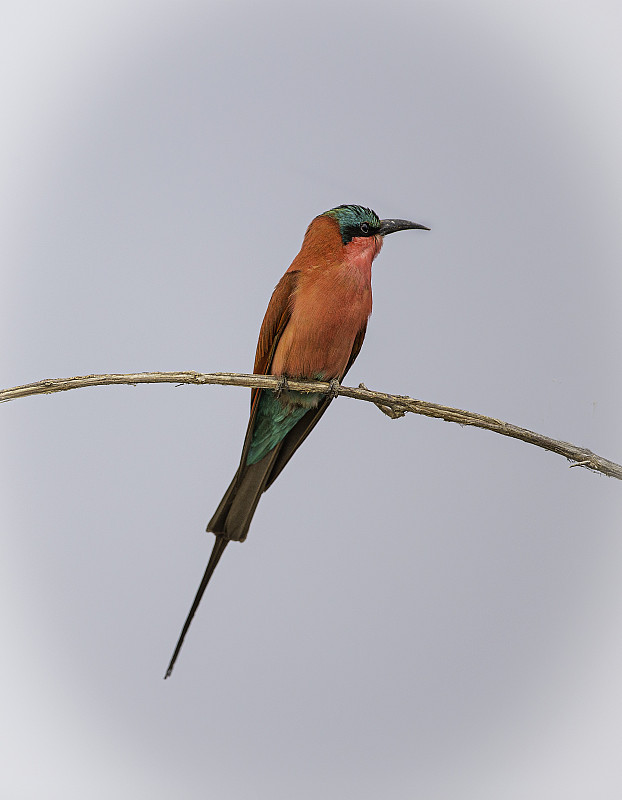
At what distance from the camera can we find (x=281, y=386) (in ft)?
4.78

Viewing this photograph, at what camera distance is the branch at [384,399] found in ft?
4.14

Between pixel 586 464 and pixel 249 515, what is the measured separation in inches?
30.0

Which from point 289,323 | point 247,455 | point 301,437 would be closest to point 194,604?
point 247,455

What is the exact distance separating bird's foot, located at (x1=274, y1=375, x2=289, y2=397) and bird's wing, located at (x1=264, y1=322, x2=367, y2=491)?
0.10 metres

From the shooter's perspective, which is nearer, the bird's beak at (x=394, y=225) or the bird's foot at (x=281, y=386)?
the bird's foot at (x=281, y=386)

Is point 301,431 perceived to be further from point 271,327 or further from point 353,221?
point 353,221

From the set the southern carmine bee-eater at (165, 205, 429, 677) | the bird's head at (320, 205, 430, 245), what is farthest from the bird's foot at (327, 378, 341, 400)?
the bird's head at (320, 205, 430, 245)

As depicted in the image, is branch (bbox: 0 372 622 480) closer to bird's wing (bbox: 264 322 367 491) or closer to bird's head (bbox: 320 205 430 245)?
bird's wing (bbox: 264 322 367 491)

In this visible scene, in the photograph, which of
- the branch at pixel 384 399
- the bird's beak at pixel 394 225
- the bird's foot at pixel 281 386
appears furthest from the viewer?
the bird's beak at pixel 394 225

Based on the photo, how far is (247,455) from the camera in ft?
5.18

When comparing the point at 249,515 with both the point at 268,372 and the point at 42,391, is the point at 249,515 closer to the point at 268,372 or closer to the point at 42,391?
the point at 268,372

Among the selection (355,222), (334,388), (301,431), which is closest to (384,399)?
(334,388)

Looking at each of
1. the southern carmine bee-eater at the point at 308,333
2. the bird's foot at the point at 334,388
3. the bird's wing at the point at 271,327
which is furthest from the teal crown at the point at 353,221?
the bird's foot at the point at 334,388

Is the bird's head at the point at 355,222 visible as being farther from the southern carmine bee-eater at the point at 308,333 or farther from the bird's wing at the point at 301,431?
the bird's wing at the point at 301,431
